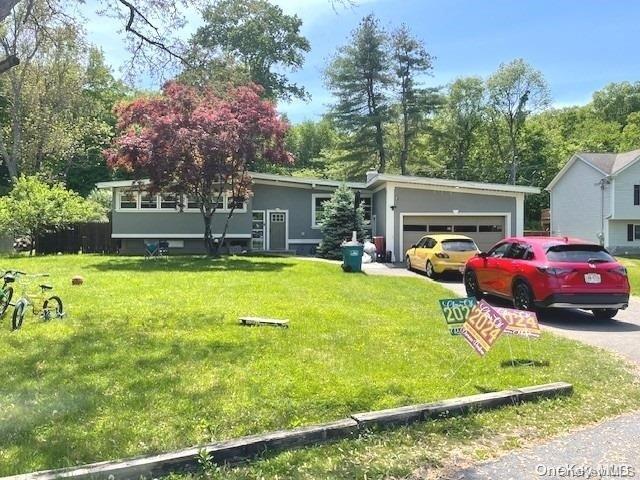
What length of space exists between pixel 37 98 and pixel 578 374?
39.2 metres

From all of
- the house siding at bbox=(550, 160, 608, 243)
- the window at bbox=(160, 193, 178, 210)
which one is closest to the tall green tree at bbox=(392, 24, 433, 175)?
the house siding at bbox=(550, 160, 608, 243)

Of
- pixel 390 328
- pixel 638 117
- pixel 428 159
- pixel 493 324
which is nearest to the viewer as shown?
pixel 493 324

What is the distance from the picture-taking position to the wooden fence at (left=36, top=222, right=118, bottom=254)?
978 inches

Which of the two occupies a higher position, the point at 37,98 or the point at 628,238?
the point at 37,98

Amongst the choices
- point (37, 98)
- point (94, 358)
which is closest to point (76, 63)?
point (37, 98)

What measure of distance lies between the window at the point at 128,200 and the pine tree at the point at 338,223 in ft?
28.6

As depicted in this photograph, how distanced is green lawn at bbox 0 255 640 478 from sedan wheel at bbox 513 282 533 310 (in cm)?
175

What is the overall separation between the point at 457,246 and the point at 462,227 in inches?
291

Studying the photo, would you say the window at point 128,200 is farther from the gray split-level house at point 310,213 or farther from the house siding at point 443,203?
the house siding at point 443,203

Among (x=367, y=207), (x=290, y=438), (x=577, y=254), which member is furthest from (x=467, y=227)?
(x=290, y=438)

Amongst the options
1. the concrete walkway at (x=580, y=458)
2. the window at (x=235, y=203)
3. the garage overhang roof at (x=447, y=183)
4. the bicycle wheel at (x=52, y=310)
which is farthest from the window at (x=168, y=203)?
the concrete walkway at (x=580, y=458)

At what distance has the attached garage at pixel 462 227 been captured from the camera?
23.6 metres

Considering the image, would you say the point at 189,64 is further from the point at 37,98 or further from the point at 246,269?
the point at 37,98

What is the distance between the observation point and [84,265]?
17.6 m
